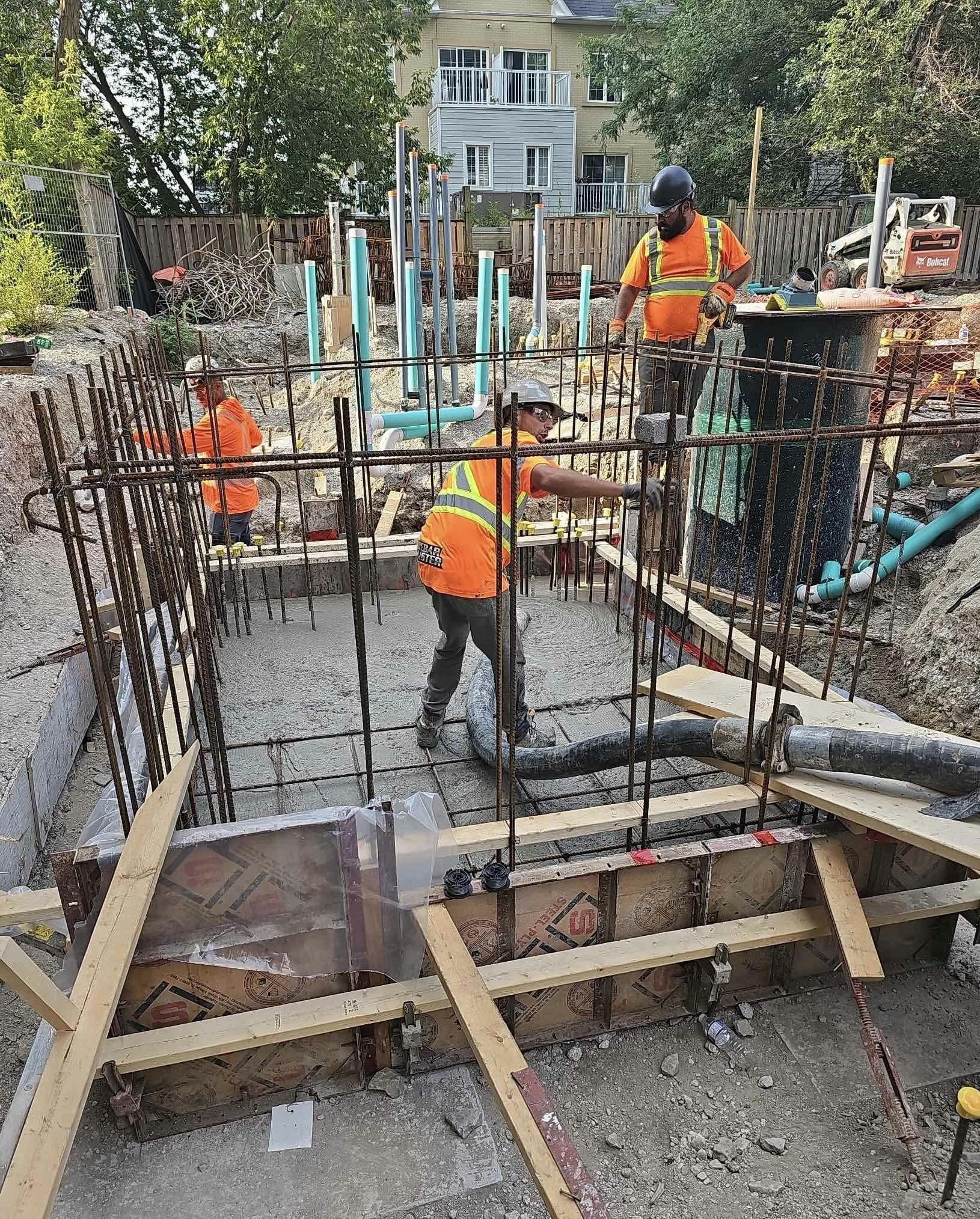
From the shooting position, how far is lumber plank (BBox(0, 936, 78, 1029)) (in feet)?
7.02

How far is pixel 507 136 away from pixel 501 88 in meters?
1.55

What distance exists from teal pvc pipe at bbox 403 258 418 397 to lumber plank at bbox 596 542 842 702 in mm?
4587

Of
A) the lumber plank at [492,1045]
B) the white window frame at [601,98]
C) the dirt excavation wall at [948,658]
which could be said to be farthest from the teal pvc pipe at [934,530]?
the white window frame at [601,98]

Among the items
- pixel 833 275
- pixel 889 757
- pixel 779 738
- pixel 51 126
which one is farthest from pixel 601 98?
pixel 889 757

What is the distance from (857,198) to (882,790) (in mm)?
13759

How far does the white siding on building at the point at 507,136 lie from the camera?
28.2 m

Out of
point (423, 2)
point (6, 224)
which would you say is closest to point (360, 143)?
point (423, 2)

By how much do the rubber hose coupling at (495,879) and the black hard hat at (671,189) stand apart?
4.65 metres

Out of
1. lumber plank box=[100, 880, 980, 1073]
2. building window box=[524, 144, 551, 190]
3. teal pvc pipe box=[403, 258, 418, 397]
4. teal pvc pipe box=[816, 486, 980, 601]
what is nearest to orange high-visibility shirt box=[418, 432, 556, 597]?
lumber plank box=[100, 880, 980, 1073]

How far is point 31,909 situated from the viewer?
2.71 metres

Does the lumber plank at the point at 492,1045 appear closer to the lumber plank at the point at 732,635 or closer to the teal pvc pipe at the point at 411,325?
the lumber plank at the point at 732,635

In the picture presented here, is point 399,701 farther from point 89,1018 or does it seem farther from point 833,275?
point 833,275

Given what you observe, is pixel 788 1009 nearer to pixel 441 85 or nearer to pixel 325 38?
pixel 325 38

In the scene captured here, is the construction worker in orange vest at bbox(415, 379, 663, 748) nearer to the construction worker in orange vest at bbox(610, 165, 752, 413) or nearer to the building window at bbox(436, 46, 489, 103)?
the construction worker in orange vest at bbox(610, 165, 752, 413)
